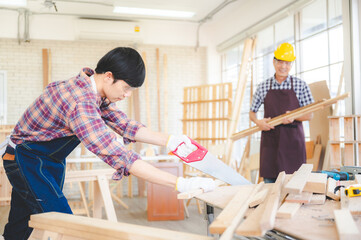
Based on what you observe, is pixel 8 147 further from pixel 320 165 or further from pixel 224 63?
pixel 224 63

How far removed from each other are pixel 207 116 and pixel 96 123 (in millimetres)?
5688

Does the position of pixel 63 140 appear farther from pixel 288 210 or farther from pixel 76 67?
pixel 76 67

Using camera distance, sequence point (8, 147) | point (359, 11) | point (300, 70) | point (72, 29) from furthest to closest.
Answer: point (72, 29)
point (300, 70)
point (359, 11)
point (8, 147)

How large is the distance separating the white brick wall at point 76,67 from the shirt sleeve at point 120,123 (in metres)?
5.42

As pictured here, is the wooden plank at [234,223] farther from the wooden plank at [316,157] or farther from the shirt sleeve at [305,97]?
the wooden plank at [316,157]

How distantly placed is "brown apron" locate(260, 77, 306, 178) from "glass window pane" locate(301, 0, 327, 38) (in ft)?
7.08

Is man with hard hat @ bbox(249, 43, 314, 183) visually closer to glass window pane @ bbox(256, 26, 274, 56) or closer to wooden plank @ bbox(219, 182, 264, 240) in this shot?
wooden plank @ bbox(219, 182, 264, 240)

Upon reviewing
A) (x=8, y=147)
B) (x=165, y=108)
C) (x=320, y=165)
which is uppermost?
(x=165, y=108)

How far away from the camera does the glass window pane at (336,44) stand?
4.97m

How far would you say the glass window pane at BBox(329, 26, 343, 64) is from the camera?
4.97m

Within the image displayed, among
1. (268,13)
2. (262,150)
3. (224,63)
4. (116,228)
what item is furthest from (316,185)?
(224,63)

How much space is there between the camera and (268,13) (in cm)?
639

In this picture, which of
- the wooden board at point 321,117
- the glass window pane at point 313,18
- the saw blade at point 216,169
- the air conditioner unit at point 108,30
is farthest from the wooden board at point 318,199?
the air conditioner unit at point 108,30

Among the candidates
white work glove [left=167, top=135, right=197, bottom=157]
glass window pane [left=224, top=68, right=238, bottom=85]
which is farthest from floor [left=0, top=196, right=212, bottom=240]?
glass window pane [left=224, top=68, right=238, bottom=85]
